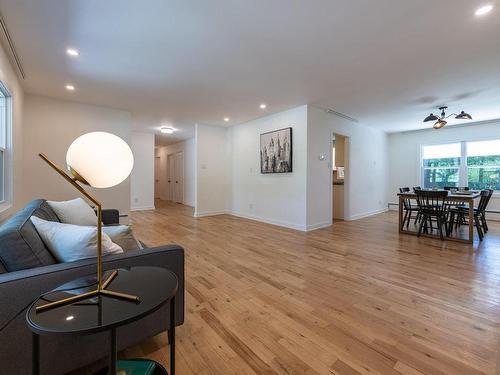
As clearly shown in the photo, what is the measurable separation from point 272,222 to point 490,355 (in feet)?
13.4

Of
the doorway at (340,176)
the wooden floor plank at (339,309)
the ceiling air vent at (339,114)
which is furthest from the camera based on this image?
the doorway at (340,176)

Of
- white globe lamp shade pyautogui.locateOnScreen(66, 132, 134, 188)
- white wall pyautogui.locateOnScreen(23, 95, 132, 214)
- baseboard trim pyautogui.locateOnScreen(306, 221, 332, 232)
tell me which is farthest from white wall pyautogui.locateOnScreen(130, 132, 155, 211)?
white globe lamp shade pyautogui.locateOnScreen(66, 132, 134, 188)

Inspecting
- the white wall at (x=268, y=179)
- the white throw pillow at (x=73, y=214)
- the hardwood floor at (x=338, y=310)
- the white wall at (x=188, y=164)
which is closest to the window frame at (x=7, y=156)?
the white throw pillow at (x=73, y=214)

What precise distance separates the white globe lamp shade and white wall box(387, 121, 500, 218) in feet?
26.4

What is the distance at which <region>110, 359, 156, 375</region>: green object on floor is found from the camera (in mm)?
1142

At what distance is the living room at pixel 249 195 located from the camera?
1.11 meters

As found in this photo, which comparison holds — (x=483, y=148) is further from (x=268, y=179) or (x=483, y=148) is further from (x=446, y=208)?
(x=268, y=179)

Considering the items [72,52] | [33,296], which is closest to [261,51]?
[72,52]

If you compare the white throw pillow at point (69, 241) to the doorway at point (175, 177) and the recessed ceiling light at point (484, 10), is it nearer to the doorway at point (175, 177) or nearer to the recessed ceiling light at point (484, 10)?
the recessed ceiling light at point (484, 10)

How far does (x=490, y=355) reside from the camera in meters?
1.41

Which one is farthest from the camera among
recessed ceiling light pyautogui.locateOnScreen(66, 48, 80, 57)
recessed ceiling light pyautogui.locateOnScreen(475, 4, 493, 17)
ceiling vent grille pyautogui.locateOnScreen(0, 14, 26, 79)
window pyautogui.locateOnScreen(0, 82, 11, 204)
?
window pyautogui.locateOnScreen(0, 82, 11, 204)

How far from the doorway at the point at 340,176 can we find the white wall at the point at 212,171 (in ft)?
9.38

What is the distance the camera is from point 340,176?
244 inches

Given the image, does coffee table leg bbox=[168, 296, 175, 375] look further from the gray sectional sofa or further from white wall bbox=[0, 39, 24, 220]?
white wall bbox=[0, 39, 24, 220]
